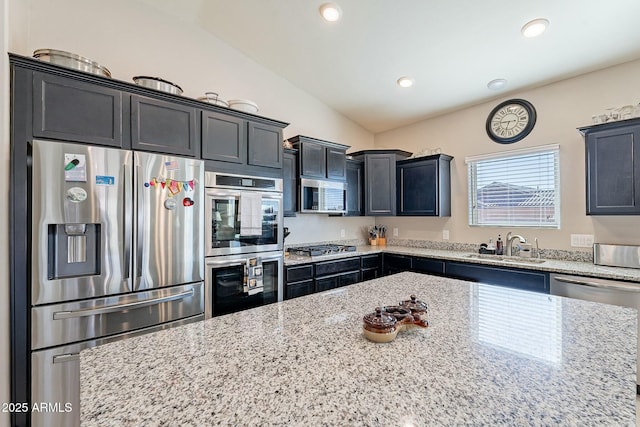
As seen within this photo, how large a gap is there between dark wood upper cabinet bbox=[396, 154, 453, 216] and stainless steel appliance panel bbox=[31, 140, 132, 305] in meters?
3.20

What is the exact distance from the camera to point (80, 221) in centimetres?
182

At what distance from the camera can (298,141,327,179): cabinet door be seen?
11.2ft

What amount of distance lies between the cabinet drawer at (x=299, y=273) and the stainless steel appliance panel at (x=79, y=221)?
142 centimetres

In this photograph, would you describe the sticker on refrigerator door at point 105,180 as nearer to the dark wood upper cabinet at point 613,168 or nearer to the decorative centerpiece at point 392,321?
the decorative centerpiece at point 392,321

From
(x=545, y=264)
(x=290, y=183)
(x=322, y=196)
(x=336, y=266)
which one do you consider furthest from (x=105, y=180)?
(x=545, y=264)

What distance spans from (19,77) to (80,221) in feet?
2.94

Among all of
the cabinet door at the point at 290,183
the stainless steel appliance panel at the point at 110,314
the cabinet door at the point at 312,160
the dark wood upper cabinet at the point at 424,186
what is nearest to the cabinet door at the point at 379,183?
the dark wood upper cabinet at the point at 424,186

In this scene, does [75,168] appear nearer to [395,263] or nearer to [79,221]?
[79,221]

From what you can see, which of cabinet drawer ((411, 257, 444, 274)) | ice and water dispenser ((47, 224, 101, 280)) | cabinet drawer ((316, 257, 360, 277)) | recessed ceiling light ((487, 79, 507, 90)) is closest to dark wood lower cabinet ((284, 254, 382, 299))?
cabinet drawer ((316, 257, 360, 277))

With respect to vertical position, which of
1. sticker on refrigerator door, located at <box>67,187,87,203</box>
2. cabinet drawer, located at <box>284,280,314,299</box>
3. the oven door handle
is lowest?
cabinet drawer, located at <box>284,280,314,299</box>

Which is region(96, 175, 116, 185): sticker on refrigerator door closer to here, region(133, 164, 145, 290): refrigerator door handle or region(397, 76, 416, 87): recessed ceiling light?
region(133, 164, 145, 290): refrigerator door handle

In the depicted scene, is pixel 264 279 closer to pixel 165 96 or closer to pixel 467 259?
pixel 165 96

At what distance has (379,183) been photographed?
4094 millimetres

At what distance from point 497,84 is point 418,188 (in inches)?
56.2
